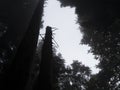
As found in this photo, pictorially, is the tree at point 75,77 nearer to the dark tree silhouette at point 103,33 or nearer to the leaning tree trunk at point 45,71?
the dark tree silhouette at point 103,33

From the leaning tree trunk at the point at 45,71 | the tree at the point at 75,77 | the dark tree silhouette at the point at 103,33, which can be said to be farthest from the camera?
the tree at the point at 75,77

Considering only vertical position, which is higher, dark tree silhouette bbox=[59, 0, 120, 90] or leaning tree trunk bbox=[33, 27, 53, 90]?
dark tree silhouette bbox=[59, 0, 120, 90]

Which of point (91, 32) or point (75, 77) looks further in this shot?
point (75, 77)

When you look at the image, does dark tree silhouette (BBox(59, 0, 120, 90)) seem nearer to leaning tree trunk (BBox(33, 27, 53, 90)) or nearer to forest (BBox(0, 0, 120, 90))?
forest (BBox(0, 0, 120, 90))

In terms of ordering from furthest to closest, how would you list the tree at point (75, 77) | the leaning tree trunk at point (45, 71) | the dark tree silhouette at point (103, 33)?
the tree at point (75, 77)
the dark tree silhouette at point (103, 33)
the leaning tree trunk at point (45, 71)

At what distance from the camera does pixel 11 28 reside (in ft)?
57.1

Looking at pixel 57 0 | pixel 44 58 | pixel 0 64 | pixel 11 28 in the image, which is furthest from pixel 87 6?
pixel 44 58

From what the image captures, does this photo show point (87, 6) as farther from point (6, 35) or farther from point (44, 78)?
point (44, 78)

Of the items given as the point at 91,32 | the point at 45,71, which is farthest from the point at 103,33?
the point at 45,71

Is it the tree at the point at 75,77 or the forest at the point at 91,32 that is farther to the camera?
the tree at the point at 75,77

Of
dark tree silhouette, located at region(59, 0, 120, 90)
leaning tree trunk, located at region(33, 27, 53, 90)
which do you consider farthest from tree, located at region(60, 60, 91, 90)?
leaning tree trunk, located at region(33, 27, 53, 90)

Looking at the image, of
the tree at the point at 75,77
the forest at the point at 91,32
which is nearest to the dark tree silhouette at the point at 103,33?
the forest at the point at 91,32

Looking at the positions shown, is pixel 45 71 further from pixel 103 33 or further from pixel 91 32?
pixel 91 32

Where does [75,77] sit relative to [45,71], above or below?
above
